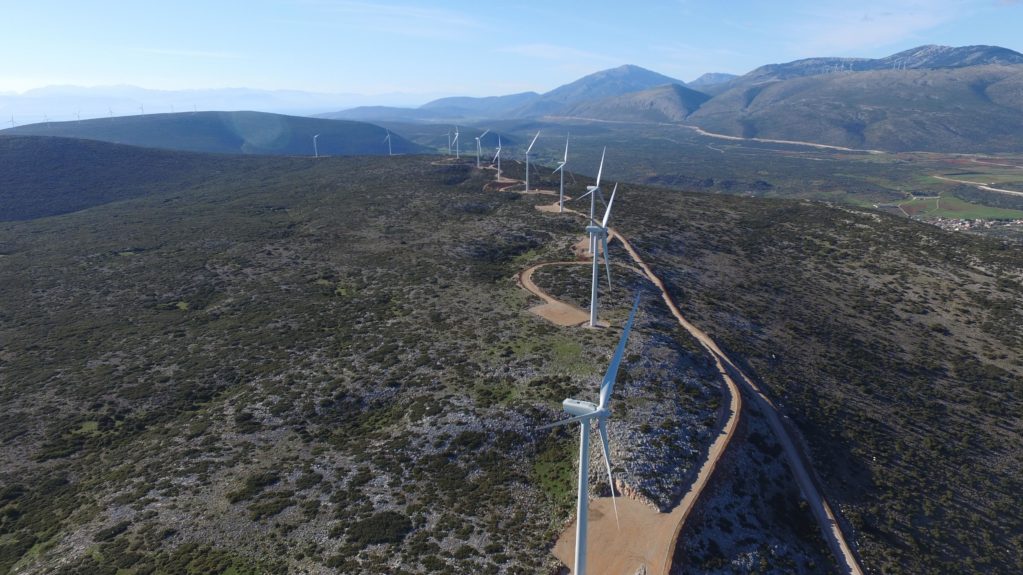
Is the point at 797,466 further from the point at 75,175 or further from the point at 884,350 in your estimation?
the point at 75,175

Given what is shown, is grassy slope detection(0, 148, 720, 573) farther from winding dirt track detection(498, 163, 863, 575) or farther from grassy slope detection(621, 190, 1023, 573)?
grassy slope detection(621, 190, 1023, 573)

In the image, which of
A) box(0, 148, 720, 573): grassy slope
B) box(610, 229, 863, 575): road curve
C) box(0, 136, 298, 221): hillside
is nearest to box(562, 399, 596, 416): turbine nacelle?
box(0, 148, 720, 573): grassy slope

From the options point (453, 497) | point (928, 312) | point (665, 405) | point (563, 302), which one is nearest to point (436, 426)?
point (453, 497)

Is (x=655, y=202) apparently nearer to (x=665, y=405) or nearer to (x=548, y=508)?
(x=665, y=405)

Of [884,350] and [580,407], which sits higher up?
[580,407]

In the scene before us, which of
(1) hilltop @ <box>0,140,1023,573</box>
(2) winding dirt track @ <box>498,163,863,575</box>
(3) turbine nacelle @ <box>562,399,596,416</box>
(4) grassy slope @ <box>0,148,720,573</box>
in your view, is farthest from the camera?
(1) hilltop @ <box>0,140,1023,573</box>

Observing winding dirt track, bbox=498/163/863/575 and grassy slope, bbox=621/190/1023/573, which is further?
grassy slope, bbox=621/190/1023/573

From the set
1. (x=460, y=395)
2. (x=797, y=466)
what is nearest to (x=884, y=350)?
(x=797, y=466)
